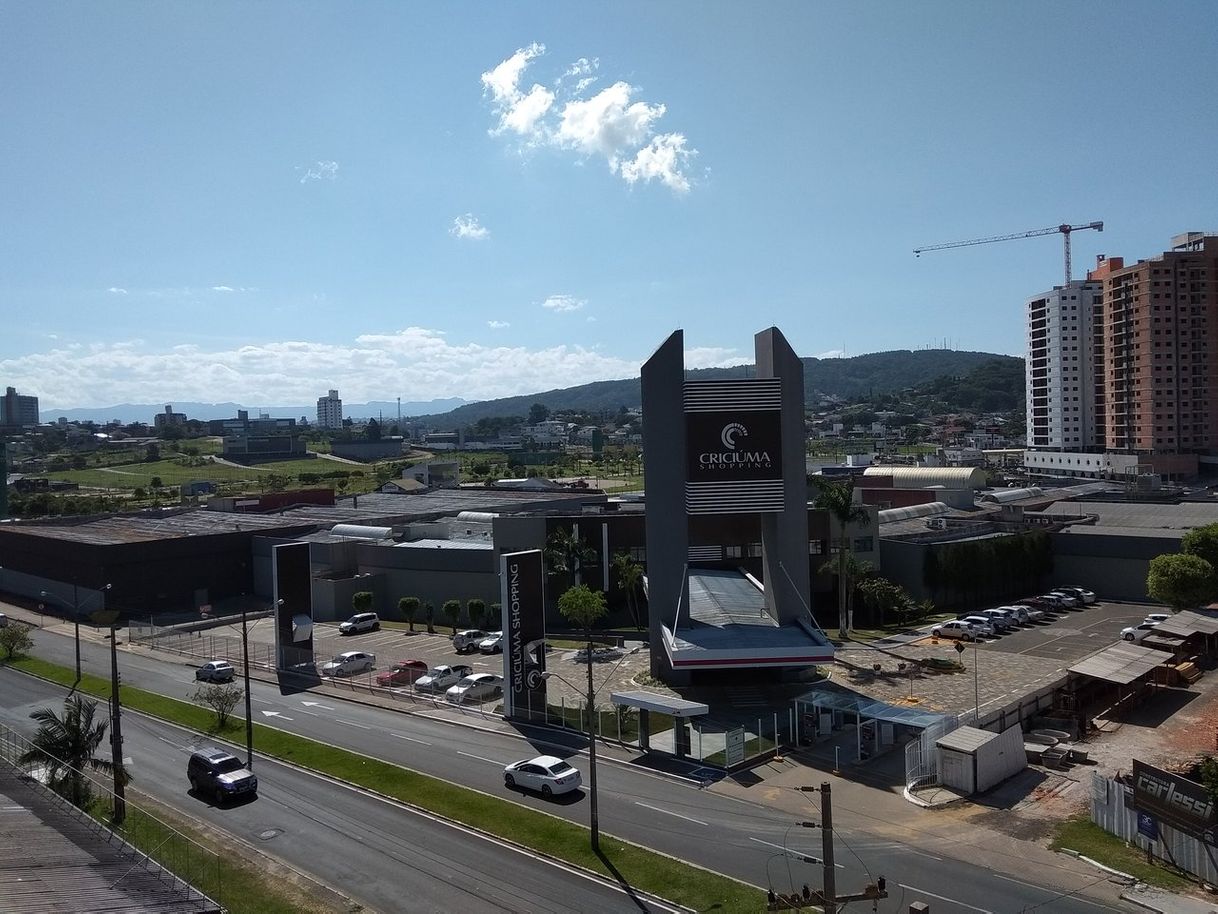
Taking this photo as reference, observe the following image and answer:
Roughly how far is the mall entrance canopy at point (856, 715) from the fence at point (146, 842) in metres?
23.0

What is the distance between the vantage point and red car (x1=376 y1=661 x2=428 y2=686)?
49219 mm

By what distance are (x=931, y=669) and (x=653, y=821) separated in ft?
86.6

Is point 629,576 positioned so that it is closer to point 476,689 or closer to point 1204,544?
point 476,689

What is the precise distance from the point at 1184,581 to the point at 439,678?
46023 mm

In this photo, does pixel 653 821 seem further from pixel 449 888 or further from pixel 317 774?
pixel 317 774

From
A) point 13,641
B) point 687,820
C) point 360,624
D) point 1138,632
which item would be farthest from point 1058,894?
point 13,641

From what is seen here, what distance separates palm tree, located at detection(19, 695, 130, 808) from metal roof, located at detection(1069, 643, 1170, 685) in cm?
4025

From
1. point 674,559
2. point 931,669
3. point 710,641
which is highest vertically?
point 674,559

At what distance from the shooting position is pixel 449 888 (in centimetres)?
2497

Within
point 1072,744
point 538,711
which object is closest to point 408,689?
point 538,711

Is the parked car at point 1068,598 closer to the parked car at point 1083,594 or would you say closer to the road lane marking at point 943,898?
the parked car at point 1083,594

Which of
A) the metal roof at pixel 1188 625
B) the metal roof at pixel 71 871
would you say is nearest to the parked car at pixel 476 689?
the metal roof at pixel 71 871

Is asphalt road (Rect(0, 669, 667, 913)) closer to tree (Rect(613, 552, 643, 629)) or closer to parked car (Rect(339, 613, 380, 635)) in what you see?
parked car (Rect(339, 613, 380, 635))

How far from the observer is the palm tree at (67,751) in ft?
93.9
